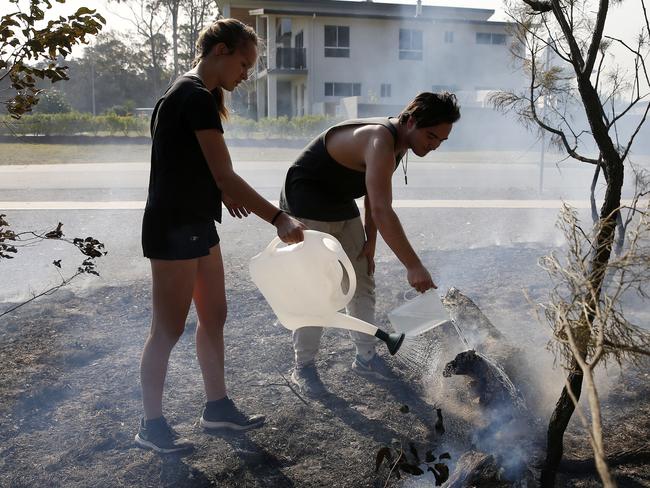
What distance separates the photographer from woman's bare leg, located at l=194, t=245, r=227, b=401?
255cm

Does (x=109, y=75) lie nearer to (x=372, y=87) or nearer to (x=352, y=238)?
(x=372, y=87)

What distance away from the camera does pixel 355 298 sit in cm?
333

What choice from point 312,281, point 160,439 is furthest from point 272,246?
point 160,439

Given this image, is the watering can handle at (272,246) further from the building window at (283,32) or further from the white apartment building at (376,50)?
the building window at (283,32)

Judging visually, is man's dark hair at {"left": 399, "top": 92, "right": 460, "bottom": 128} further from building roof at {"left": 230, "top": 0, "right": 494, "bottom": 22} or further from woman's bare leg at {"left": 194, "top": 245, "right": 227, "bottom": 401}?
building roof at {"left": 230, "top": 0, "right": 494, "bottom": 22}

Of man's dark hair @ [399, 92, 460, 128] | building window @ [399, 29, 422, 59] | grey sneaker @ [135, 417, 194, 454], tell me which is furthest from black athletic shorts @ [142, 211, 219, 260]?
building window @ [399, 29, 422, 59]

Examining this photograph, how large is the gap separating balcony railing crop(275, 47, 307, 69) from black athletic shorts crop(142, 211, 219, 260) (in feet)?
79.4

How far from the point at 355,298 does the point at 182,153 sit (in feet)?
4.56

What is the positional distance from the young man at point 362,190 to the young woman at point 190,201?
0.44 meters

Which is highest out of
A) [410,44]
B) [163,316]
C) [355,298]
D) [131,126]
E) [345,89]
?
[410,44]

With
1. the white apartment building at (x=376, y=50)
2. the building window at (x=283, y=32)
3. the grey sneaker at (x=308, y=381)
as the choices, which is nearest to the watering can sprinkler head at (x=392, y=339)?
the grey sneaker at (x=308, y=381)

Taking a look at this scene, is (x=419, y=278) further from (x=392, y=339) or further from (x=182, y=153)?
(x=182, y=153)

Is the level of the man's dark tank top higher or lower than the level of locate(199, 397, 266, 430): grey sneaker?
higher

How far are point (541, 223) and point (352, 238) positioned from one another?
16.5 feet
